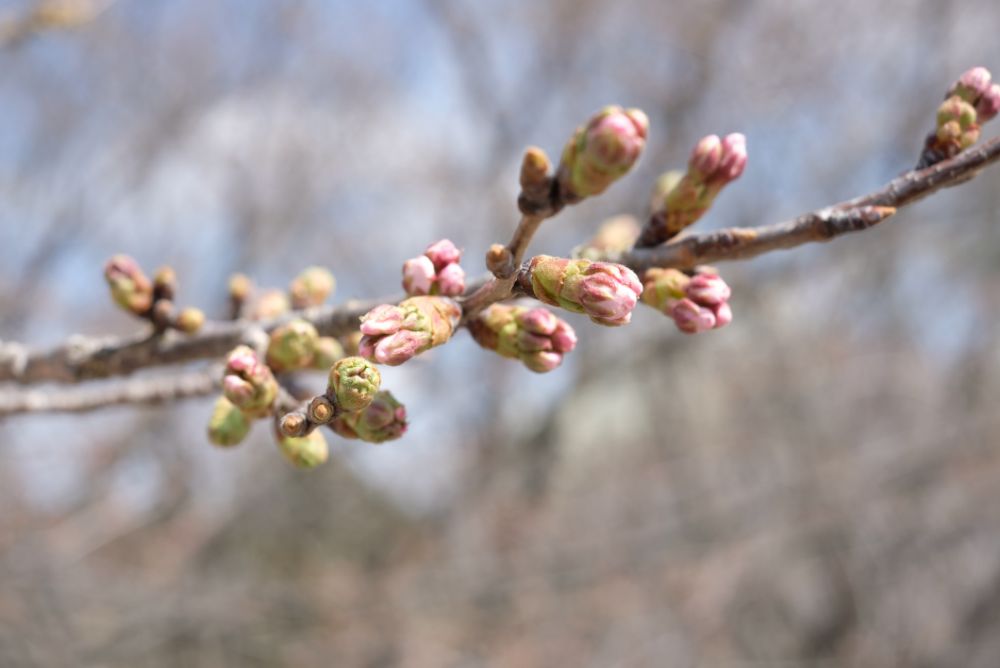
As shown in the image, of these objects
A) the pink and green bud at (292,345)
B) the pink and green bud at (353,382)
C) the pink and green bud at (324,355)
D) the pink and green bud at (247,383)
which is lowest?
the pink and green bud at (353,382)

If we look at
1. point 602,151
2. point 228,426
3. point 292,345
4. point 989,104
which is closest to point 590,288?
point 602,151

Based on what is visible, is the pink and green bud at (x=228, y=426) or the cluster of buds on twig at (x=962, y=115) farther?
the pink and green bud at (x=228, y=426)

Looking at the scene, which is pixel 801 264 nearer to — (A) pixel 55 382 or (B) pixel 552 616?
(B) pixel 552 616

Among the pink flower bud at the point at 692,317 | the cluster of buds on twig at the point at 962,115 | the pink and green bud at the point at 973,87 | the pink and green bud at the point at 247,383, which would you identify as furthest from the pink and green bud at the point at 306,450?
the pink and green bud at the point at 973,87

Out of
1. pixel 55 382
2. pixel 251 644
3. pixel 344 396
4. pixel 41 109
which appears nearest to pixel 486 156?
pixel 41 109

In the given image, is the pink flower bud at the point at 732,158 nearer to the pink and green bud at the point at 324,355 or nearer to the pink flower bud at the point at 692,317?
the pink flower bud at the point at 692,317

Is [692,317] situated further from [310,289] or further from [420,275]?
[310,289]
